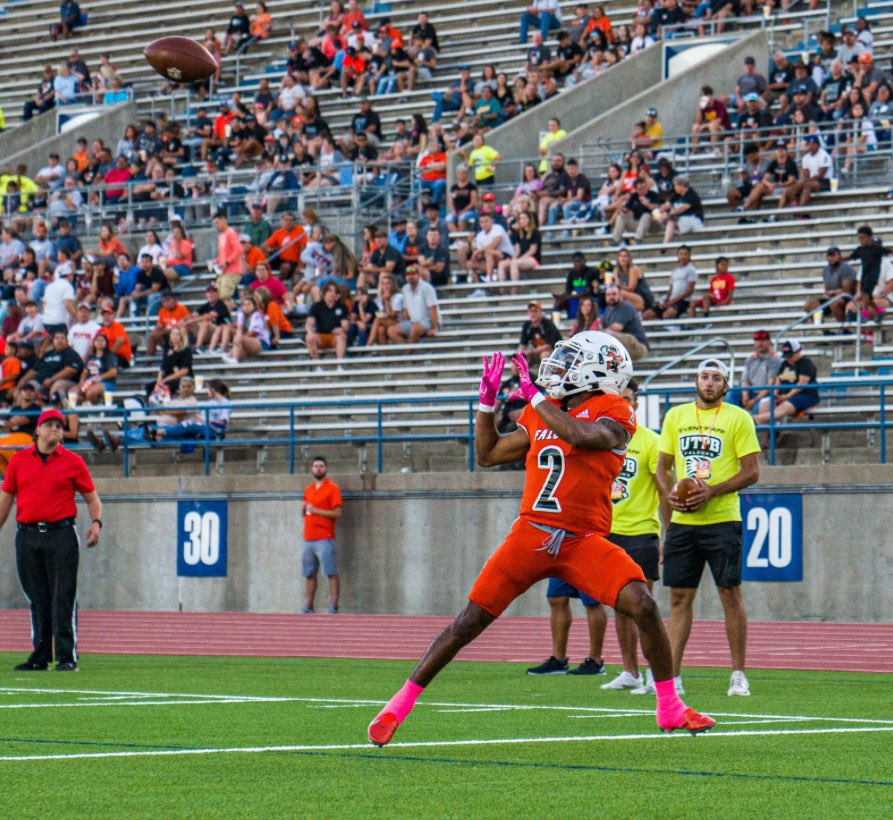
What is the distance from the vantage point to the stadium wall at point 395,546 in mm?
19109

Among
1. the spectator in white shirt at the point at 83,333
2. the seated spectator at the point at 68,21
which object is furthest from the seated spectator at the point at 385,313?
the seated spectator at the point at 68,21

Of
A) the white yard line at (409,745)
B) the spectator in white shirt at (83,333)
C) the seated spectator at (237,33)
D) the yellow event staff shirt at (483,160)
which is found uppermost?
the seated spectator at (237,33)

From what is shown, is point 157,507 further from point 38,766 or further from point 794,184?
point 38,766

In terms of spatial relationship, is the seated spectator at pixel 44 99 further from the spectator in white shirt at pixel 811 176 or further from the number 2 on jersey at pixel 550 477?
the number 2 on jersey at pixel 550 477

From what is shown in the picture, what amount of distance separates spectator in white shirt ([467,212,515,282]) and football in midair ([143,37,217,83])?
9.06 metres

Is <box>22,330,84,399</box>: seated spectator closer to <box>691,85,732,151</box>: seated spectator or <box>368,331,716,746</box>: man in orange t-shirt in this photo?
<box>691,85,732,151</box>: seated spectator

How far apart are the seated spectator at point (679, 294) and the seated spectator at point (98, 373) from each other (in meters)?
7.82

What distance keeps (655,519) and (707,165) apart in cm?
1527

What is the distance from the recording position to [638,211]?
25906mm

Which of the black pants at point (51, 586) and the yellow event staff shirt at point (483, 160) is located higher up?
the yellow event staff shirt at point (483, 160)

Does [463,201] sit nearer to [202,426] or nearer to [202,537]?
[202,426]

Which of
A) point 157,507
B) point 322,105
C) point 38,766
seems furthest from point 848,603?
point 322,105

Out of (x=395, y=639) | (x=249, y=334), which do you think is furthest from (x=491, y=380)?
(x=249, y=334)

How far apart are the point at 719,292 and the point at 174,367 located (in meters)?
7.32
